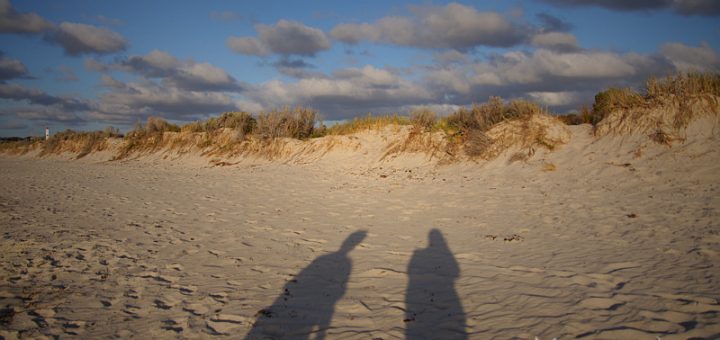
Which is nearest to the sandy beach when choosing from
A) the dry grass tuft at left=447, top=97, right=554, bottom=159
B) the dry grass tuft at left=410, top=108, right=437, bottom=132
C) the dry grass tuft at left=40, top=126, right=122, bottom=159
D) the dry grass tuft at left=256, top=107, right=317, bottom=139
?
the dry grass tuft at left=447, top=97, right=554, bottom=159

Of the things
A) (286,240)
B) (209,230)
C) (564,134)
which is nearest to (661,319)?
(286,240)

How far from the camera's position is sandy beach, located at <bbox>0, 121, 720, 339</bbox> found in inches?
150

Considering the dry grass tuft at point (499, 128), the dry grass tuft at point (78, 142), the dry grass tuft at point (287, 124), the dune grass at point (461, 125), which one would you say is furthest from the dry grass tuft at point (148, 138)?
the dry grass tuft at point (499, 128)

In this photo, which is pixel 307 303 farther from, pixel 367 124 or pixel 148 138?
pixel 148 138

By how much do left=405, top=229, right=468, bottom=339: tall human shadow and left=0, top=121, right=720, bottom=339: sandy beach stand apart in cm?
2

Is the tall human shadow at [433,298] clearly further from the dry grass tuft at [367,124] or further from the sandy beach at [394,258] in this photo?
the dry grass tuft at [367,124]

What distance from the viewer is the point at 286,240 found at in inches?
274

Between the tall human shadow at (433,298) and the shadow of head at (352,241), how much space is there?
107cm

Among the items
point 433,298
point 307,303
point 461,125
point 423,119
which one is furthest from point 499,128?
point 307,303

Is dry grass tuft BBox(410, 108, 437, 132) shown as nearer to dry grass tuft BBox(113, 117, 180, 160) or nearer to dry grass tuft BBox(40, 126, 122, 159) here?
dry grass tuft BBox(113, 117, 180, 160)

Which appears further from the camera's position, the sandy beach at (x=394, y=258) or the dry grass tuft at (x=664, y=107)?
the dry grass tuft at (x=664, y=107)

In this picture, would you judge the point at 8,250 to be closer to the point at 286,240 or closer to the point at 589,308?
the point at 286,240

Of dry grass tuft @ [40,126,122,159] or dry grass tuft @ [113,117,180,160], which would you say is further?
dry grass tuft @ [40,126,122,159]

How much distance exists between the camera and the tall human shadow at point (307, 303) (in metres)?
3.77
